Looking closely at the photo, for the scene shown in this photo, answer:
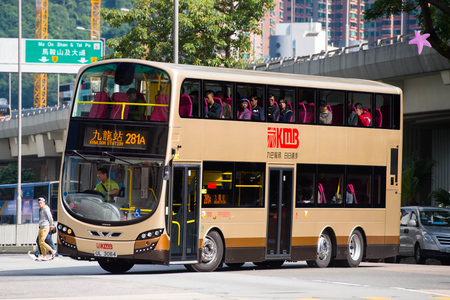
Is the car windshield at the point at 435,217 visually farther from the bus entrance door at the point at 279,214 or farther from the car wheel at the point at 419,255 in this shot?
the bus entrance door at the point at 279,214

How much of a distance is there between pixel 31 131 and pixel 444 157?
2964 cm

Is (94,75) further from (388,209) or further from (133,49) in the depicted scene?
(133,49)

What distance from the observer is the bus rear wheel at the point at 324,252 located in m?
19.6

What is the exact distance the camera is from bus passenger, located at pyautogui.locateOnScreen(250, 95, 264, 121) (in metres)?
18.1

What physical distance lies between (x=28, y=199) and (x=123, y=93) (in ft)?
122

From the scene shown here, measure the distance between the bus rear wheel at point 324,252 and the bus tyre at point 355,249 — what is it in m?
0.66

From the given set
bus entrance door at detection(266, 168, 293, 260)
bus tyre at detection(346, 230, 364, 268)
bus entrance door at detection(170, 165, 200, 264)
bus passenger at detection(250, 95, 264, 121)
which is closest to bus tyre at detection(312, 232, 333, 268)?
bus tyre at detection(346, 230, 364, 268)

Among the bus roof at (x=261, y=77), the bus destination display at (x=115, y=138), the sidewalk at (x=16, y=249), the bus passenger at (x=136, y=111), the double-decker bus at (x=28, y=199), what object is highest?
the bus roof at (x=261, y=77)

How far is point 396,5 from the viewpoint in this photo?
24.9 meters

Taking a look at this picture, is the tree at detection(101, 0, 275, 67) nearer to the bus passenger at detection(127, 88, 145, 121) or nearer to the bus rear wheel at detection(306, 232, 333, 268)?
the bus rear wheel at detection(306, 232, 333, 268)

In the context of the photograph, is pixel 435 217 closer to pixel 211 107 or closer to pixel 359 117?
pixel 359 117

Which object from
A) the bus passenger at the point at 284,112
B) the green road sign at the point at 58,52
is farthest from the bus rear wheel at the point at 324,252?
the green road sign at the point at 58,52

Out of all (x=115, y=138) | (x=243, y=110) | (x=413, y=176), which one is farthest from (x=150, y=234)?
(x=413, y=176)

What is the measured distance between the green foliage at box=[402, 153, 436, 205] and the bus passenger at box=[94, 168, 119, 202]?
1964cm
